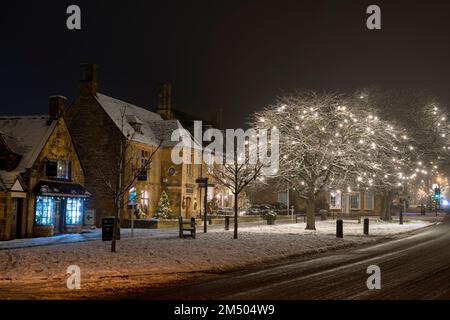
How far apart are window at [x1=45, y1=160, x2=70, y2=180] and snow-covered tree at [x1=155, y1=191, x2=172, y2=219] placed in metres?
10.8

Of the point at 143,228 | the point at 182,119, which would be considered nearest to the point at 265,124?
the point at 143,228

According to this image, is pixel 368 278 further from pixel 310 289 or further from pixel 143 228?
pixel 143 228

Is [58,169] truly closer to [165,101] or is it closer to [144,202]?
[144,202]

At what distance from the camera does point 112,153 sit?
42125mm

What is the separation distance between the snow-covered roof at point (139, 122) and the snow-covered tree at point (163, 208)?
4986mm

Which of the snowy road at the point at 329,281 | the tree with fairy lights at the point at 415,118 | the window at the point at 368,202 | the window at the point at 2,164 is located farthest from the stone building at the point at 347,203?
the snowy road at the point at 329,281

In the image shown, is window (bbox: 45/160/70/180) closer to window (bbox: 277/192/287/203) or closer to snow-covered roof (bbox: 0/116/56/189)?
snow-covered roof (bbox: 0/116/56/189)

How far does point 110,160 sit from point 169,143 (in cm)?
747

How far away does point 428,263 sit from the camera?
18766mm

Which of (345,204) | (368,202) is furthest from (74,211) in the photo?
(368,202)

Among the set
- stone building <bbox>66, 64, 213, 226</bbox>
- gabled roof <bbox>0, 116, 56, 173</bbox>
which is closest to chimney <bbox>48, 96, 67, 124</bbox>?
gabled roof <bbox>0, 116, 56, 173</bbox>

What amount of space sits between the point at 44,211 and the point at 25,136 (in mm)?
5142

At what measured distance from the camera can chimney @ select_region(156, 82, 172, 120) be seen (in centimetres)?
5688

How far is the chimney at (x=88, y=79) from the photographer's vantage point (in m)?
43.5
